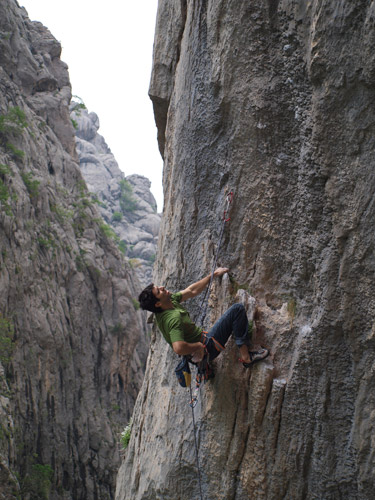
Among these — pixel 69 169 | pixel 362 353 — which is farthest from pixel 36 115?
pixel 362 353

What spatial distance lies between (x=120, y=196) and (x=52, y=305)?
4744 cm

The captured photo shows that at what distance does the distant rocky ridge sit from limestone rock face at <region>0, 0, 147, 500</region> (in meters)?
28.5

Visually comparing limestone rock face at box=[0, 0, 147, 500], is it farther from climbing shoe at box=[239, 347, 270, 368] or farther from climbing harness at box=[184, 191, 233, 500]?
climbing shoe at box=[239, 347, 270, 368]

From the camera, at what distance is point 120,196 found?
67500mm

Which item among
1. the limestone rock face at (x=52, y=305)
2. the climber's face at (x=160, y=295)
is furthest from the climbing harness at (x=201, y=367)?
the limestone rock face at (x=52, y=305)

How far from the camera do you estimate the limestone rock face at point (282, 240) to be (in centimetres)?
529

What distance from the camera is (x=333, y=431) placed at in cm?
544

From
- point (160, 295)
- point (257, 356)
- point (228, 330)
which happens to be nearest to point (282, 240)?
point (228, 330)

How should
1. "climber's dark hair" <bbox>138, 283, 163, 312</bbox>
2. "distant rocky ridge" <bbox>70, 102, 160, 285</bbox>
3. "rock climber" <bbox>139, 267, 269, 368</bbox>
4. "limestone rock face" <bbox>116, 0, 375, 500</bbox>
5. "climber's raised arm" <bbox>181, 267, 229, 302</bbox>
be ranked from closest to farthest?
"limestone rock face" <bbox>116, 0, 375, 500</bbox>
"rock climber" <bbox>139, 267, 269, 368</bbox>
"climber's dark hair" <bbox>138, 283, 163, 312</bbox>
"climber's raised arm" <bbox>181, 267, 229, 302</bbox>
"distant rocky ridge" <bbox>70, 102, 160, 285</bbox>

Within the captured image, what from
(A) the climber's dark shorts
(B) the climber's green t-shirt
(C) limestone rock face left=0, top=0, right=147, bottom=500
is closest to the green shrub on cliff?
(C) limestone rock face left=0, top=0, right=147, bottom=500

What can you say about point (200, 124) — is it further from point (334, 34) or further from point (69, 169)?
point (69, 169)

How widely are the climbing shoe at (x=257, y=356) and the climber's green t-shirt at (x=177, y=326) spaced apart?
27.9 inches

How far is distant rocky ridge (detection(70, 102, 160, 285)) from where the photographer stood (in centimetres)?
6072

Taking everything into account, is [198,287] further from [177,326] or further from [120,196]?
[120,196]
